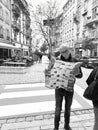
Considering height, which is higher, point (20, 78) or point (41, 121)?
point (20, 78)

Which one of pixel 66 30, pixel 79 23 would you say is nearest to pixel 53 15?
pixel 79 23

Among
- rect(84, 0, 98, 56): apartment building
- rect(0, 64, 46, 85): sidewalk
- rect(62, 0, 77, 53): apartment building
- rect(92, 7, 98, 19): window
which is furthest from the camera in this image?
rect(62, 0, 77, 53): apartment building

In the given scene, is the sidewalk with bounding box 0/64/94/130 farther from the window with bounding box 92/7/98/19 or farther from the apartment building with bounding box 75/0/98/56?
the window with bounding box 92/7/98/19

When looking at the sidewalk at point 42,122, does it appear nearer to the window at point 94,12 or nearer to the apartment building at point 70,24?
the window at point 94,12

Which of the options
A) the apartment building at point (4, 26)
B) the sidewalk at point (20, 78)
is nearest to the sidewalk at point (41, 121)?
the sidewalk at point (20, 78)

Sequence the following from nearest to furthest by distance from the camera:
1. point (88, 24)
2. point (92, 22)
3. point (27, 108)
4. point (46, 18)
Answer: point (27, 108)
point (46, 18)
point (92, 22)
point (88, 24)

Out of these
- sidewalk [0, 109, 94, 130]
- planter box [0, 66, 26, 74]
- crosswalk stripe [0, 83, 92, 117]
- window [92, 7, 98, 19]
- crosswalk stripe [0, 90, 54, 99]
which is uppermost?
window [92, 7, 98, 19]

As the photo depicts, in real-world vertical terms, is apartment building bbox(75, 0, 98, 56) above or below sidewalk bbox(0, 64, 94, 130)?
above

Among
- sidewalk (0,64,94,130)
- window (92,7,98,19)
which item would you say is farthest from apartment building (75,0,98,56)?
sidewalk (0,64,94,130)

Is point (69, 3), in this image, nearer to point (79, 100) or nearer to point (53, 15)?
point (53, 15)

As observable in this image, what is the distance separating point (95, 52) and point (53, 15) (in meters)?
15.8

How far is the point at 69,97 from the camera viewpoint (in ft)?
7.88

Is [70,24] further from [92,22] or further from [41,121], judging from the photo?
[41,121]

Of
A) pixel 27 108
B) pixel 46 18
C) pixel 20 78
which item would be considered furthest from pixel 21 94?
pixel 46 18
